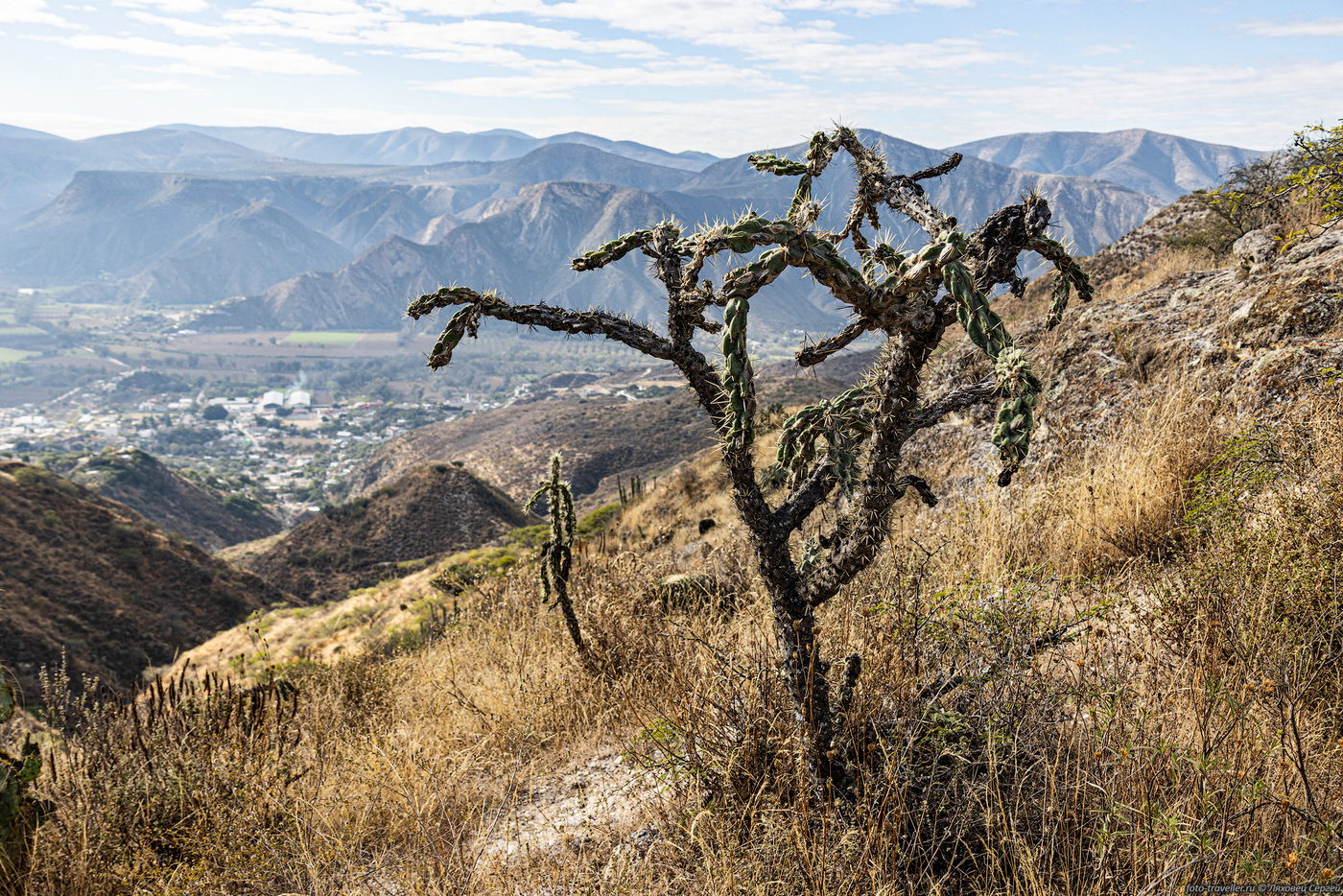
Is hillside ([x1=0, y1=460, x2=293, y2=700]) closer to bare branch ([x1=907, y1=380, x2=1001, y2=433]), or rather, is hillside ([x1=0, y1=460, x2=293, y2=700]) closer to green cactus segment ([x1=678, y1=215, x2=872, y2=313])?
green cactus segment ([x1=678, y1=215, x2=872, y2=313])

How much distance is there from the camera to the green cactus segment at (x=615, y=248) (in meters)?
2.46

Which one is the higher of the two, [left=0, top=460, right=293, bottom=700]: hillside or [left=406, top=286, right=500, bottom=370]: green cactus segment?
[left=406, top=286, right=500, bottom=370]: green cactus segment

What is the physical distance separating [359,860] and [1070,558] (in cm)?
419

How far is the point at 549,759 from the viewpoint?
365 cm

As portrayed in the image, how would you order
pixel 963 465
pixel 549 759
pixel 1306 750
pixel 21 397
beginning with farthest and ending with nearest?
pixel 21 397 < pixel 963 465 < pixel 549 759 < pixel 1306 750

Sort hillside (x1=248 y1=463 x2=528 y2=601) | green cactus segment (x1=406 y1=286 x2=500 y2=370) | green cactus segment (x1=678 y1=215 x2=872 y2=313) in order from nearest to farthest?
green cactus segment (x1=678 y1=215 x2=872 y2=313)
green cactus segment (x1=406 y1=286 x2=500 y2=370)
hillside (x1=248 y1=463 x2=528 y2=601)

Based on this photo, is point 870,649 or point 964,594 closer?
point 870,649

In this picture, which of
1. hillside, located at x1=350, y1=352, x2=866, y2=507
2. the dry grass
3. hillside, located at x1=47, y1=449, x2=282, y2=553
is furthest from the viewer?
hillside, located at x1=47, y1=449, x2=282, y2=553

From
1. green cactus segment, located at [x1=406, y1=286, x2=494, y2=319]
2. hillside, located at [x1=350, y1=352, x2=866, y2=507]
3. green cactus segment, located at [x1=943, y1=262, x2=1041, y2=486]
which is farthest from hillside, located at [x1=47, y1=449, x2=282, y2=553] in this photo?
green cactus segment, located at [x1=943, y1=262, x2=1041, y2=486]

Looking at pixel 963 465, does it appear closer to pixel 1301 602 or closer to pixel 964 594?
pixel 964 594

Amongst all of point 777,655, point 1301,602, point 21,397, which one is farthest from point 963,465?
point 21,397

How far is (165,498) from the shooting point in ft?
176

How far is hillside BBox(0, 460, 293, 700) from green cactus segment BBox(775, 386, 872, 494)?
19.3m

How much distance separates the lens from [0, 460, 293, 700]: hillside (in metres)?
17.8
